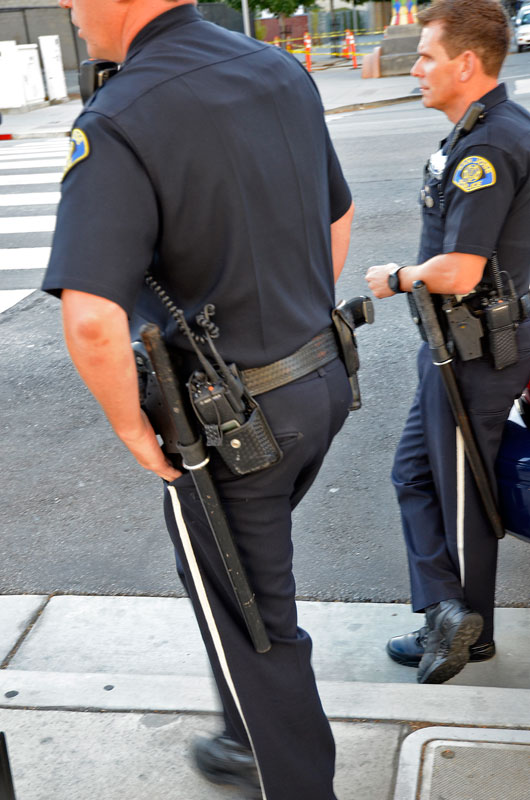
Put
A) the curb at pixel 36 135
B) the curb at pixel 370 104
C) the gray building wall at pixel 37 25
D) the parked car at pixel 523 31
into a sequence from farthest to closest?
the gray building wall at pixel 37 25 < the parked car at pixel 523 31 < the curb at pixel 370 104 < the curb at pixel 36 135

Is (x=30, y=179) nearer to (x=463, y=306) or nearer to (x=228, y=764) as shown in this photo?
(x=463, y=306)

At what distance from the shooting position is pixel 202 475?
6.69ft

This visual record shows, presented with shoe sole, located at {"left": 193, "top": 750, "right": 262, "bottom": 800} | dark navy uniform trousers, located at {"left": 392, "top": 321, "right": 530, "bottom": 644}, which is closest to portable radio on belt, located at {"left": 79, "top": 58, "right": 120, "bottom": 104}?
dark navy uniform trousers, located at {"left": 392, "top": 321, "right": 530, "bottom": 644}

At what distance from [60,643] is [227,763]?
103cm

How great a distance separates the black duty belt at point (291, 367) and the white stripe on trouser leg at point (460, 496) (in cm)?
76

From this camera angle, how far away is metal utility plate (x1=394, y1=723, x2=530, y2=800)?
7.75ft

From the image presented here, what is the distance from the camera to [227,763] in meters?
2.43

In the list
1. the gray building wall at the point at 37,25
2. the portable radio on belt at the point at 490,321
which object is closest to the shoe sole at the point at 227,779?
the portable radio on belt at the point at 490,321

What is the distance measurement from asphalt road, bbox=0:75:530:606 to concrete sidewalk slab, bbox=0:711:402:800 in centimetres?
86

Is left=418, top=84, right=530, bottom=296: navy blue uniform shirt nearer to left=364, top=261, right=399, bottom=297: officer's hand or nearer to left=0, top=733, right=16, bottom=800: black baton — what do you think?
left=364, top=261, right=399, bottom=297: officer's hand

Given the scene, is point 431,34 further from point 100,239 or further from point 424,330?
point 100,239

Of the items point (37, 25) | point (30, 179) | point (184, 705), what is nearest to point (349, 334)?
point (184, 705)

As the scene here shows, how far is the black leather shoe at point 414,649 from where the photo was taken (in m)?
2.97

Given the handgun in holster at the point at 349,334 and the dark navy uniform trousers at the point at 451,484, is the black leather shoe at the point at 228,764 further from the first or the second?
the handgun in holster at the point at 349,334
